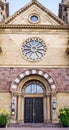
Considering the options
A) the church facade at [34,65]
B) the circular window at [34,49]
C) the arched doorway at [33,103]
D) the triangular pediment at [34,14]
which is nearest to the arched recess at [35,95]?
the church facade at [34,65]

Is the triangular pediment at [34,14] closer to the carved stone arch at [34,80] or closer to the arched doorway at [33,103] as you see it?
the carved stone arch at [34,80]

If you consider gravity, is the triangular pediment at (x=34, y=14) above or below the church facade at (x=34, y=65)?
above

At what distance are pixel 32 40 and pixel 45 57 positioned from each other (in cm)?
217

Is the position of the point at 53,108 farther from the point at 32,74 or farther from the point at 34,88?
the point at 32,74

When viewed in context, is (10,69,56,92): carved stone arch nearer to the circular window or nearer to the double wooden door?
the circular window

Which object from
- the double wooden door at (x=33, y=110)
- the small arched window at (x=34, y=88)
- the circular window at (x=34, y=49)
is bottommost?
the double wooden door at (x=33, y=110)

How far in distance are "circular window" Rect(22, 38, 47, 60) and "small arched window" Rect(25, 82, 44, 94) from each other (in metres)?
2.39

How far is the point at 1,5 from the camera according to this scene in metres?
28.2

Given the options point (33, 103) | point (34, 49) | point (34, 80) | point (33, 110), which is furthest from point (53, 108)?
point (34, 49)

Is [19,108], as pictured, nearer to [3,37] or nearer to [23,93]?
[23,93]

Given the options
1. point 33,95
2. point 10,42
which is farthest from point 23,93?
point 10,42

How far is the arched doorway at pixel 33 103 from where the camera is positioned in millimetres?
23516

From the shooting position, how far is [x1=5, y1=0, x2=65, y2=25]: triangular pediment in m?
26.4

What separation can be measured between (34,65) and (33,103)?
3.40m
